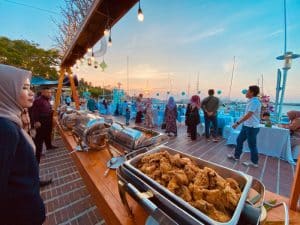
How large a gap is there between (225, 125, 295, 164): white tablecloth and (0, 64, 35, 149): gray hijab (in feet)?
16.9

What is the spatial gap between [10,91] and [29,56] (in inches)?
693

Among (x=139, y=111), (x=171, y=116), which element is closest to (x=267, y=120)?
(x=171, y=116)

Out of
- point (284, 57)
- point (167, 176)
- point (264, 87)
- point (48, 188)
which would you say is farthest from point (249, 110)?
point (264, 87)

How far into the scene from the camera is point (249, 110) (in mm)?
2994

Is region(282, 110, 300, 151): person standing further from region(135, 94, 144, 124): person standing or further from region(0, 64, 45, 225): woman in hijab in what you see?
region(135, 94, 144, 124): person standing

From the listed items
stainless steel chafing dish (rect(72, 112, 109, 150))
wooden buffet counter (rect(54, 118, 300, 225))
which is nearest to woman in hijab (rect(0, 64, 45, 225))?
wooden buffet counter (rect(54, 118, 300, 225))

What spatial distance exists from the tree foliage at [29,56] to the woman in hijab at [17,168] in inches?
546

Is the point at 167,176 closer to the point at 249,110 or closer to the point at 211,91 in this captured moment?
the point at 249,110

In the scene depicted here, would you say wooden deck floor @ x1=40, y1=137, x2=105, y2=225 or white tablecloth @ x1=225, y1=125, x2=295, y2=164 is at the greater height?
white tablecloth @ x1=225, y1=125, x2=295, y2=164

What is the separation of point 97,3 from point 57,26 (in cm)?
750

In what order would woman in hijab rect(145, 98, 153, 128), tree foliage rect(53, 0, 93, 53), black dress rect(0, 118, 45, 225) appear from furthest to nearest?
1. woman in hijab rect(145, 98, 153, 128)
2. tree foliage rect(53, 0, 93, 53)
3. black dress rect(0, 118, 45, 225)

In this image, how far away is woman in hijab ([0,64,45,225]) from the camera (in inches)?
31.7

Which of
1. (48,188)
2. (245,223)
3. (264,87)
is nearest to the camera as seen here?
(245,223)

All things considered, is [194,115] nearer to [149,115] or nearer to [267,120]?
[267,120]
